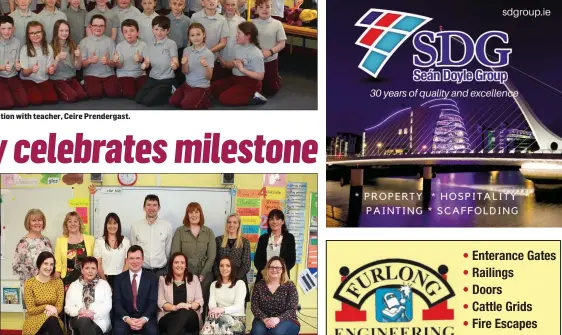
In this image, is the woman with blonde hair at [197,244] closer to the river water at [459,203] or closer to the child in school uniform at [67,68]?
the river water at [459,203]

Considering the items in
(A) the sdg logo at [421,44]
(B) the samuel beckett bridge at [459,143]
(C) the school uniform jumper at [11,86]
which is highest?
(A) the sdg logo at [421,44]

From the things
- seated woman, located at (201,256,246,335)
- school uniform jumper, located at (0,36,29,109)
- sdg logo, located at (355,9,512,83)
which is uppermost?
sdg logo, located at (355,9,512,83)

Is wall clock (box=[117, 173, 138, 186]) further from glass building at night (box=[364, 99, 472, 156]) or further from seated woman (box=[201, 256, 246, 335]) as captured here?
glass building at night (box=[364, 99, 472, 156])

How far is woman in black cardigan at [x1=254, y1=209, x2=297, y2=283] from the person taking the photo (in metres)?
4.88

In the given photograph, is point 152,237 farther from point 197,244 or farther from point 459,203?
point 459,203

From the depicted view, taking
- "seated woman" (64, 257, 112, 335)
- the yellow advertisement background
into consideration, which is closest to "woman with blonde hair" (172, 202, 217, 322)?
"seated woman" (64, 257, 112, 335)

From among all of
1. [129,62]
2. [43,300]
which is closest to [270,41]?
[129,62]

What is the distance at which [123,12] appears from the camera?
482 centimetres

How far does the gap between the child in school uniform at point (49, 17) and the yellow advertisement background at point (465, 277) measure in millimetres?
1942

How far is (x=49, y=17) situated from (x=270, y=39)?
1.23 m

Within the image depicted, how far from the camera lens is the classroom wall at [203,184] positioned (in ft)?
15.9

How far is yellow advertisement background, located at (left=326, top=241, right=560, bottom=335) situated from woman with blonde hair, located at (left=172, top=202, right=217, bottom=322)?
66cm

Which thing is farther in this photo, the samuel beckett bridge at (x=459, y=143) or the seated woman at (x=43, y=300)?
the samuel beckett bridge at (x=459, y=143)

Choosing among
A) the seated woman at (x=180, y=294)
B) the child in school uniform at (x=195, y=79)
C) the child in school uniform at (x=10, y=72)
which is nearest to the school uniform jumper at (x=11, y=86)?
the child in school uniform at (x=10, y=72)
